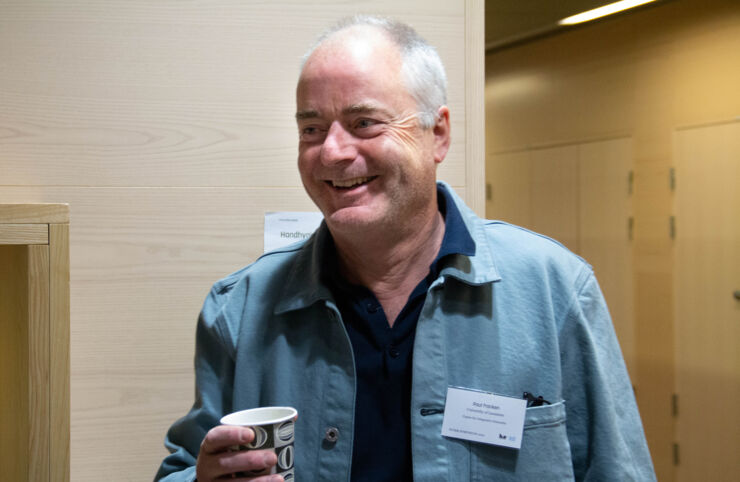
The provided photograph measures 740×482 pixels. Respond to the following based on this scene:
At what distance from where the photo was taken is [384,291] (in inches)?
48.9

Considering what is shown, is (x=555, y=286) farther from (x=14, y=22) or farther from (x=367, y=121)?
(x=14, y=22)

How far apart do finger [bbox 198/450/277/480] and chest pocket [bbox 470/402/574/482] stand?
1.42ft

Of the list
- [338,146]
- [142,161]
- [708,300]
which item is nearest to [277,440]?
[338,146]

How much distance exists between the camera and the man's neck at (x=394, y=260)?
121 cm

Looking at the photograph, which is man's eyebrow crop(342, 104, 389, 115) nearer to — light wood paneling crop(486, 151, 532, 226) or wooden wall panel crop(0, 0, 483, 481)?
wooden wall panel crop(0, 0, 483, 481)

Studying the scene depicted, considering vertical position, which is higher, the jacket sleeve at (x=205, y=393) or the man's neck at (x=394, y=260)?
the man's neck at (x=394, y=260)

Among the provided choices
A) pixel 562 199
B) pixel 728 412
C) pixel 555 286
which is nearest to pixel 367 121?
pixel 555 286

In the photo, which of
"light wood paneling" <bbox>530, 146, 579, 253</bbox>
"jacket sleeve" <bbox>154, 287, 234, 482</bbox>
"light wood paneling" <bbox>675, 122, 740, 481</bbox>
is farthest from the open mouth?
"light wood paneling" <bbox>530, 146, 579, 253</bbox>

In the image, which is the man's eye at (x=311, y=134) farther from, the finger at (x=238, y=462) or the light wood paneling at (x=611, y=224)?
the light wood paneling at (x=611, y=224)

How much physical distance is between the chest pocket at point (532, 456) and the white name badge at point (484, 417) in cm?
2

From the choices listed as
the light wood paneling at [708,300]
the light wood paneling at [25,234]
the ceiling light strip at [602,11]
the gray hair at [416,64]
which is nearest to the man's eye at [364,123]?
the gray hair at [416,64]

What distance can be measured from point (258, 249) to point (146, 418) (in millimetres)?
510

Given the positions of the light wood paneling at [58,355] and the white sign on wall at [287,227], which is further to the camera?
the white sign on wall at [287,227]

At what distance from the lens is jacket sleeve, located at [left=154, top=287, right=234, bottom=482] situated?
1.20 metres
